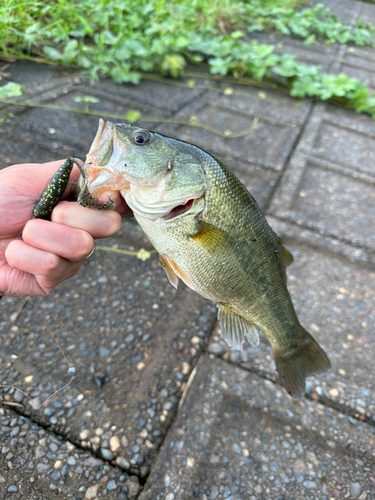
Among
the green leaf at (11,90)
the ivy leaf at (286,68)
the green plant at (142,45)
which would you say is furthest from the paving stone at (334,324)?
the ivy leaf at (286,68)

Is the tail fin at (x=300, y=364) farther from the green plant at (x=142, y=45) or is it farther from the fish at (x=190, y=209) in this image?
the green plant at (x=142, y=45)

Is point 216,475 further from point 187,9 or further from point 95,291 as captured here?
point 187,9

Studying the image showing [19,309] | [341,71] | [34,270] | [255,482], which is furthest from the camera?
[341,71]

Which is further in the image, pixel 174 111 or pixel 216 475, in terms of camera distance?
pixel 174 111

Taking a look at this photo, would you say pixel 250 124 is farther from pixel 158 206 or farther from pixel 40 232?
pixel 40 232

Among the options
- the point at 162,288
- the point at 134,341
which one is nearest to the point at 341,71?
the point at 162,288
